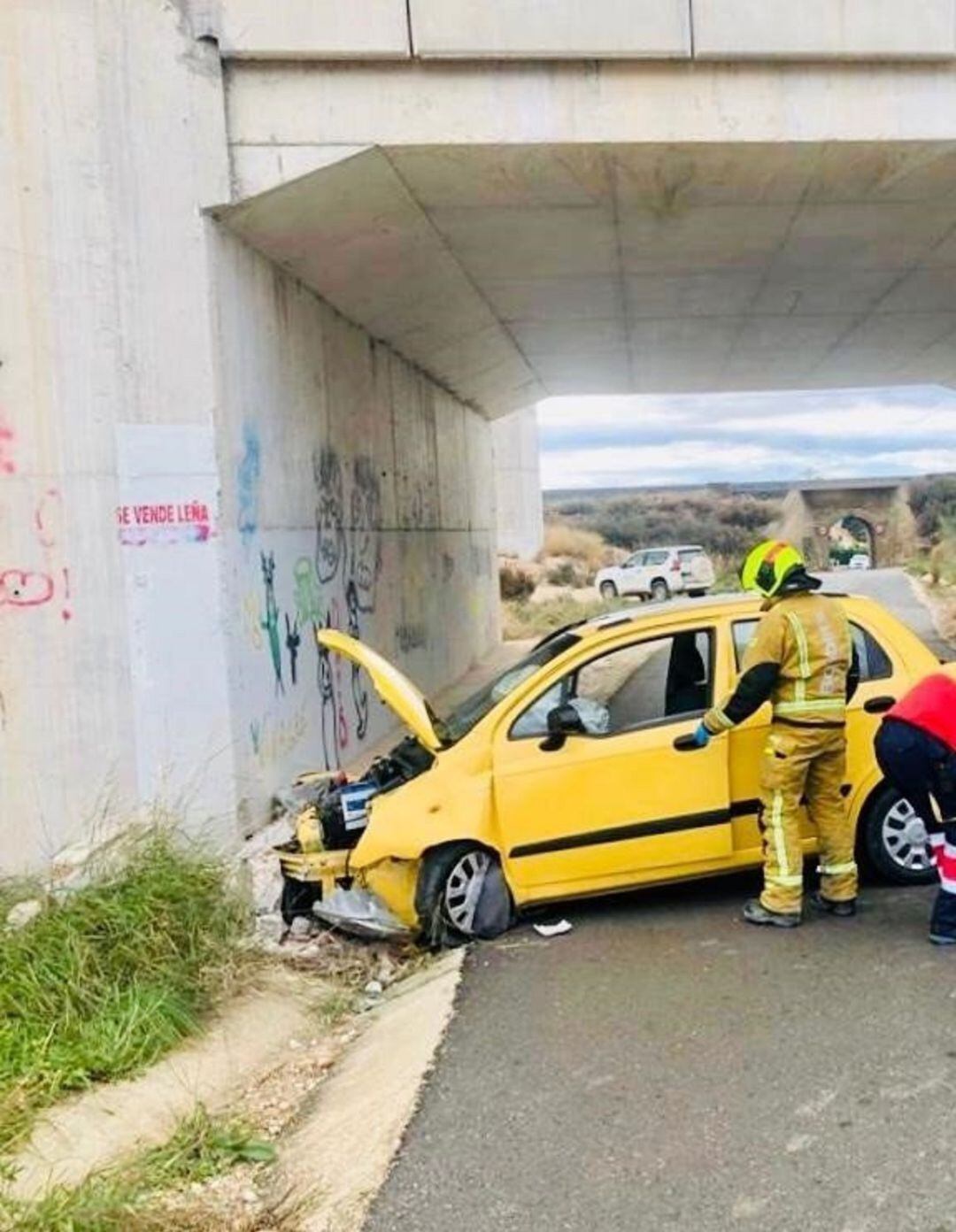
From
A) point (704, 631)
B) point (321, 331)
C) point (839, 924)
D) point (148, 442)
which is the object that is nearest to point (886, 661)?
point (704, 631)

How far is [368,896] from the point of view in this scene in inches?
206

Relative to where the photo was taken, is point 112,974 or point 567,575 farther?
point 567,575

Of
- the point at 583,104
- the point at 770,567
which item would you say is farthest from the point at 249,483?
the point at 770,567

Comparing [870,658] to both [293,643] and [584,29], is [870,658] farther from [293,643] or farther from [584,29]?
[584,29]

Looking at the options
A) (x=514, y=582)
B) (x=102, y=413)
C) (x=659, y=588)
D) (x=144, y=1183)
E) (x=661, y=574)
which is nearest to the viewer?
(x=144, y=1183)

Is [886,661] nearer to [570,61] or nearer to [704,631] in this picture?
[704,631]

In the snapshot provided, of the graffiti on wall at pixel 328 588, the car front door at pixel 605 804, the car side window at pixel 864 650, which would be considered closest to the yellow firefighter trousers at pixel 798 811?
the car front door at pixel 605 804

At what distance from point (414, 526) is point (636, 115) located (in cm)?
674

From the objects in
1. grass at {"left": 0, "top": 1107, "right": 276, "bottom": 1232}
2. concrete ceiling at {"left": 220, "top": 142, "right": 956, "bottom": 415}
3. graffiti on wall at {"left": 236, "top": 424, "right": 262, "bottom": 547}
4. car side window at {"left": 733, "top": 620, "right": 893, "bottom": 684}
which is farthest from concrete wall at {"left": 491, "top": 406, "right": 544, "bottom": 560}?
grass at {"left": 0, "top": 1107, "right": 276, "bottom": 1232}

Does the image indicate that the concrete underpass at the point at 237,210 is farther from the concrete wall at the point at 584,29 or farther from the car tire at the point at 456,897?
the car tire at the point at 456,897

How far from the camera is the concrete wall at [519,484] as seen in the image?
38.4 m

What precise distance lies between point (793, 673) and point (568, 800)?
127 cm

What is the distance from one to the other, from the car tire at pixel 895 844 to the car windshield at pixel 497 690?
1846 mm

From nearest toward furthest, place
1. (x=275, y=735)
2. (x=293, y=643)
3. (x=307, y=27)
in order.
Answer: (x=307, y=27)
(x=275, y=735)
(x=293, y=643)
